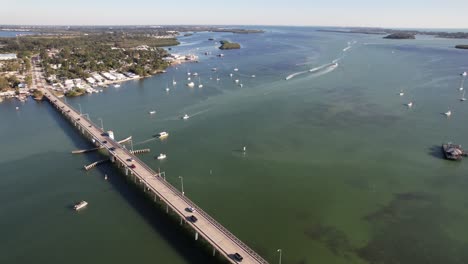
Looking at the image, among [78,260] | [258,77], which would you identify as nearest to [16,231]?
[78,260]

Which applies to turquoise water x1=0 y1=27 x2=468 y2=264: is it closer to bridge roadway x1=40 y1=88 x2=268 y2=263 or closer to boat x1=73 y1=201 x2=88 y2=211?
boat x1=73 y1=201 x2=88 y2=211

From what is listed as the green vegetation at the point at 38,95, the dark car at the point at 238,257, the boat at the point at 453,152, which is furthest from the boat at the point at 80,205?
the green vegetation at the point at 38,95

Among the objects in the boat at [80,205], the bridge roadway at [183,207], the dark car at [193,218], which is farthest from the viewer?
the boat at [80,205]

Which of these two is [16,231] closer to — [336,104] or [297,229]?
[297,229]

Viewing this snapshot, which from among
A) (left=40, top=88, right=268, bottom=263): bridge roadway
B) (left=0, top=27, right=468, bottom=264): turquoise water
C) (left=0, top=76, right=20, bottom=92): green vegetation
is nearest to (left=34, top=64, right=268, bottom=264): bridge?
(left=40, top=88, right=268, bottom=263): bridge roadway

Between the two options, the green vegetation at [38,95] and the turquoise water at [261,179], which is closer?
the turquoise water at [261,179]

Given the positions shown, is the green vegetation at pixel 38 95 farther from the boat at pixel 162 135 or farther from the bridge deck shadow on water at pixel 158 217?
the boat at pixel 162 135
